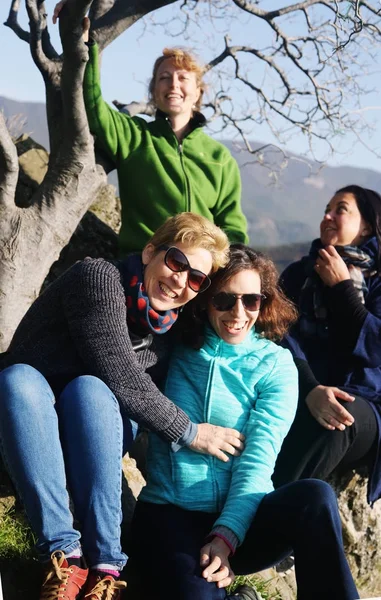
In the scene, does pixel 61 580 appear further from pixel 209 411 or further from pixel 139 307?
pixel 139 307

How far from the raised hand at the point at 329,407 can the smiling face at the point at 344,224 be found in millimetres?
942

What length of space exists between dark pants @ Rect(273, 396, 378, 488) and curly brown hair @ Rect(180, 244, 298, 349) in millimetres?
528

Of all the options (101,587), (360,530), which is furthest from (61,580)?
(360,530)

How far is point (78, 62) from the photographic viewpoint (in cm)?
407

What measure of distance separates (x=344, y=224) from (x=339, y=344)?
27.5 inches

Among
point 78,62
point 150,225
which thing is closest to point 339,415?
point 150,225

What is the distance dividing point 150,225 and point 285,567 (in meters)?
2.16

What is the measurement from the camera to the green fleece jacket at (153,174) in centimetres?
464

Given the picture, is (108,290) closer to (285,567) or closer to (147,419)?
(147,419)

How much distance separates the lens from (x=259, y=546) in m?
2.95

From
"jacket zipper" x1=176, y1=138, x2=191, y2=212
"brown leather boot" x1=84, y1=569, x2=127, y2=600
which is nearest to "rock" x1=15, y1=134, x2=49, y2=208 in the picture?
"jacket zipper" x1=176, y1=138, x2=191, y2=212

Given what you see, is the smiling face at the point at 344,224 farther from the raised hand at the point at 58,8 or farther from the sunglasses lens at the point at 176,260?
the raised hand at the point at 58,8

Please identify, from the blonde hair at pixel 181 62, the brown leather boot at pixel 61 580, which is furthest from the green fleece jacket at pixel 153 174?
the brown leather boot at pixel 61 580

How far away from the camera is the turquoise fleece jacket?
3028 mm
